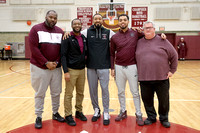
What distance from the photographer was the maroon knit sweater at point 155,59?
9.41 feet

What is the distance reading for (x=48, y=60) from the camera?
9.77 ft

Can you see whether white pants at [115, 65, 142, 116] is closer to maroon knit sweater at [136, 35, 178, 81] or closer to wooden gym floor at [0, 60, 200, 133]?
maroon knit sweater at [136, 35, 178, 81]

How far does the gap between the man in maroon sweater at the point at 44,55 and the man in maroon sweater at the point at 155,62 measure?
1.23 meters

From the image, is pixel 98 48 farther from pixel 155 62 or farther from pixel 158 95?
pixel 158 95

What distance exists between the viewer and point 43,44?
2.91 metres

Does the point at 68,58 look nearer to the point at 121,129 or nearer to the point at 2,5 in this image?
the point at 121,129

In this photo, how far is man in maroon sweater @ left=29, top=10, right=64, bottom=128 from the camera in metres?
2.88

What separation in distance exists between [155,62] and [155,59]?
4cm

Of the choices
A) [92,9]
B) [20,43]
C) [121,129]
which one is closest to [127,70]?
[121,129]

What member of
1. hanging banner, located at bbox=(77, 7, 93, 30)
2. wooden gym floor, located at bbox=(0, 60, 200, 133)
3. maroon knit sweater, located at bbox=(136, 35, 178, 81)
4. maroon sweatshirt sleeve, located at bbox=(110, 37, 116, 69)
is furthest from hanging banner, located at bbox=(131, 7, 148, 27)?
maroon knit sweater, located at bbox=(136, 35, 178, 81)

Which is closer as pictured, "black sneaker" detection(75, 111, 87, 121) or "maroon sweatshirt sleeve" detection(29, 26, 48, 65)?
"maroon sweatshirt sleeve" detection(29, 26, 48, 65)

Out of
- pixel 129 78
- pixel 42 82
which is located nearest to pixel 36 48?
pixel 42 82

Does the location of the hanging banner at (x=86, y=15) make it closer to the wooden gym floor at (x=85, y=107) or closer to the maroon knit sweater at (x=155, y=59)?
the wooden gym floor at (x=85, y=107)

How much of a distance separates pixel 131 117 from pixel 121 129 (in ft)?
1.81
